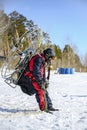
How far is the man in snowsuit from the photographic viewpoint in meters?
8.03

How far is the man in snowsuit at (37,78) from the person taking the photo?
8.03m

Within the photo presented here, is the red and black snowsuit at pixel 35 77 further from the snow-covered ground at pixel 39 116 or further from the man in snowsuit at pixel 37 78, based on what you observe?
the snow-covered ground at pixel 39 116

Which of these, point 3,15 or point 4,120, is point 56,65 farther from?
point 4,120

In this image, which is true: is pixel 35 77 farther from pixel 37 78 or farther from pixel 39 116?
pixel 39 116

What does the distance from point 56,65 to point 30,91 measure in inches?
1891

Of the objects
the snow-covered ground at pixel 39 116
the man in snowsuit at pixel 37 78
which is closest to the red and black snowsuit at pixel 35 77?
the man in snowsuit at pixel 37 78

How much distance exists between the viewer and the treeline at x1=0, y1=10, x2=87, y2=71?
29.4 ft

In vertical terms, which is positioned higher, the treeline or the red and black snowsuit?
the treeline

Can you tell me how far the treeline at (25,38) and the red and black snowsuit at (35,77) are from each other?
73 cm

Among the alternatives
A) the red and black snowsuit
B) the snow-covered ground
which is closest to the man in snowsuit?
the red and black snowsuit

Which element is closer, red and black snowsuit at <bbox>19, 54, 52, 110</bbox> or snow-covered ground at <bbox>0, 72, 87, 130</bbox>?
snow-covered ground at <bbox>0, 72, 87, 130</bbox>

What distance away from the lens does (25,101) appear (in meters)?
10.1

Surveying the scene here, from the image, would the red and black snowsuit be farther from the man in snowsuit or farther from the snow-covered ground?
the snow-covered ground

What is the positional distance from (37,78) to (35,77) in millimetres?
49
